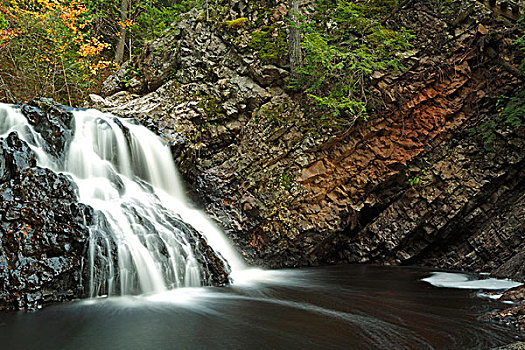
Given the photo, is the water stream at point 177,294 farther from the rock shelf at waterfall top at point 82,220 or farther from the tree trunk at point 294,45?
the tree trunk at point 294,45

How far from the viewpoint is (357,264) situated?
8.93 metres

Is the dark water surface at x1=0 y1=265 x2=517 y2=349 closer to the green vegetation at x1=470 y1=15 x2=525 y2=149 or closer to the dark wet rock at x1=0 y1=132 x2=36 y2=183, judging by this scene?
the dark wet rock at x1=0 y1=132 x2=36 y2=183

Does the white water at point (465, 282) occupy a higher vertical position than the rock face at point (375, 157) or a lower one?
lower

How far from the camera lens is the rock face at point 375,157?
8.48 metres

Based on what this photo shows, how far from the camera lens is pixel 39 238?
500cm

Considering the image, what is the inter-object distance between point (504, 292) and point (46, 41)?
14695 mm

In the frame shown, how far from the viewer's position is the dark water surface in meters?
3.52

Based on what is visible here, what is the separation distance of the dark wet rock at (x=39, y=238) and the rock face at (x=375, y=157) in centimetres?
363

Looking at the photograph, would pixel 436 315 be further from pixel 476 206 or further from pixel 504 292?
pixel 476 206

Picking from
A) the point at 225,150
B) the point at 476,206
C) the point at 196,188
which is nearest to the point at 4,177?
the point at 196,188

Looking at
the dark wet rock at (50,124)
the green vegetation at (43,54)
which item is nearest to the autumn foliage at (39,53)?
the green vegetation at (43,54)

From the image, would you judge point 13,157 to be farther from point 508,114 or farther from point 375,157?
point 508,114

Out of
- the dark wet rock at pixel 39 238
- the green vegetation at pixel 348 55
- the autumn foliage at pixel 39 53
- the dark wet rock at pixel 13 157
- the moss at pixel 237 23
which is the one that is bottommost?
the dark wet rock at pixel 39 238

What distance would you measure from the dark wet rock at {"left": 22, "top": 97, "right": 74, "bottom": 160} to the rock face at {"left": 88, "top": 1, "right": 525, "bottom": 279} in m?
2.27
